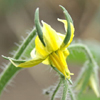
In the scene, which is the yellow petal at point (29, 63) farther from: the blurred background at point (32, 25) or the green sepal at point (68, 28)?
the blurred background at point (32, 25)

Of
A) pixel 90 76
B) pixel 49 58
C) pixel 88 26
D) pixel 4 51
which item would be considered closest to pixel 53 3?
pixel 88 26

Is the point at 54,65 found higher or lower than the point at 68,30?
lower

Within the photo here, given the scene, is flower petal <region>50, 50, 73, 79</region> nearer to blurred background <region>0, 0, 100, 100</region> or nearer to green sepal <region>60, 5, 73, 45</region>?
green sepal <region>60, 5, 73, 45</region>

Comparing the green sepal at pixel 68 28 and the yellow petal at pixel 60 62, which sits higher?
the green sepal at pixel 68 28

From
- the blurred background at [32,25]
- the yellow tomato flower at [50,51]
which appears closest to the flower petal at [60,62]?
the yellow tomato flower at [50,51]

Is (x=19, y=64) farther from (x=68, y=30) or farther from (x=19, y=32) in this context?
(x=19, y=32)

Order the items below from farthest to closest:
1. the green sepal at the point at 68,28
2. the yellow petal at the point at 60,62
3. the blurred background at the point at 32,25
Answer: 1. the blurred background at the point at 32,25
2. the yellow petal at the point at 60,62
3. the green sepal at the point at 68,28

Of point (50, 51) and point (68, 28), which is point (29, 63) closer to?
point (50, 51)
